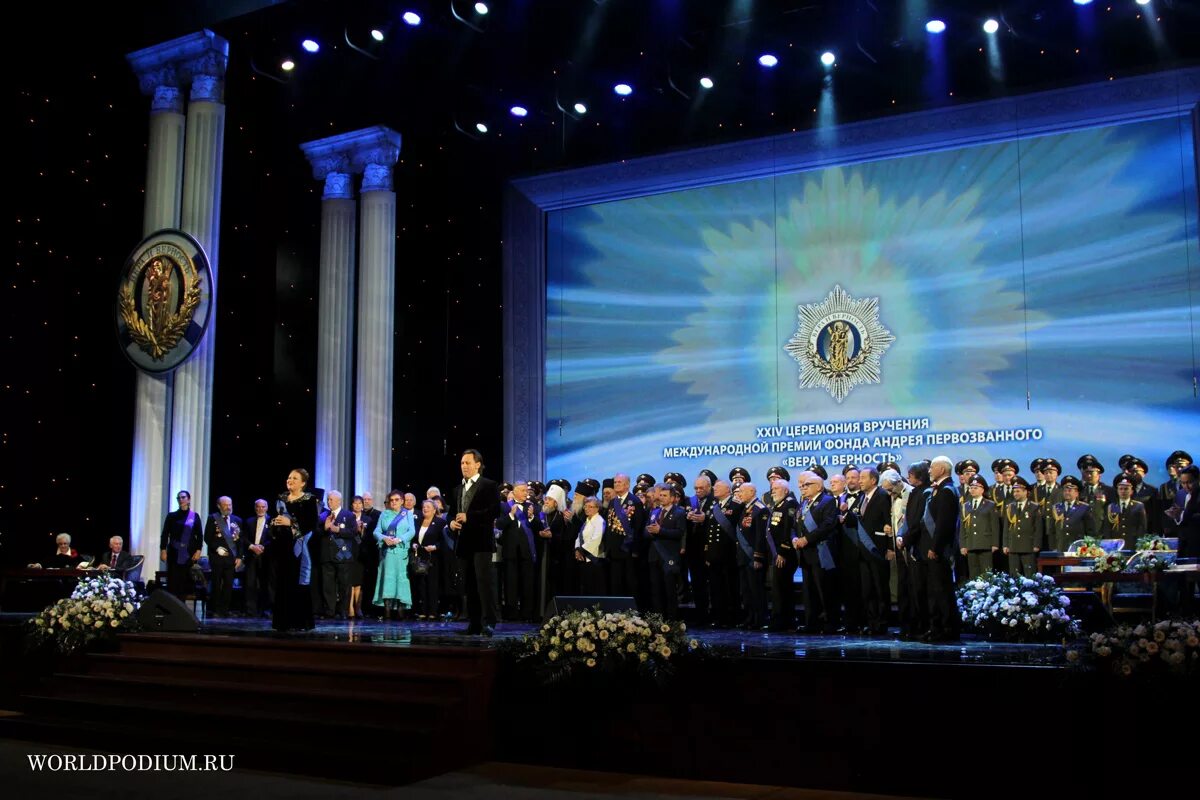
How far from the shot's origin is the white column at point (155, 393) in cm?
1357

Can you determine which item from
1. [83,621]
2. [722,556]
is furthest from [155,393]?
[722,556]

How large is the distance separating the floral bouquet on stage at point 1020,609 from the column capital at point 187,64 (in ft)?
34.7

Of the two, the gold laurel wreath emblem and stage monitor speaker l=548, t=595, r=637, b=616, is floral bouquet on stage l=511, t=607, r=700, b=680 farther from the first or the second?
the gold laurel wreath emblem

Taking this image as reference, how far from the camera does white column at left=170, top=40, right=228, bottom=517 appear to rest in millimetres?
13570

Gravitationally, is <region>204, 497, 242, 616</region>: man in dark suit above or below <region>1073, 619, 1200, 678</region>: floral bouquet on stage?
above

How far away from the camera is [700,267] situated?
1473cm

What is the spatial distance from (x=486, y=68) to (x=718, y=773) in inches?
350

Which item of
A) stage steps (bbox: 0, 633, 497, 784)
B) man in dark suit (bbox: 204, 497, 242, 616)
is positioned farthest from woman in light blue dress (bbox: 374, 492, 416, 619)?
stage steps (bbox: 0, 633, 497, 784)

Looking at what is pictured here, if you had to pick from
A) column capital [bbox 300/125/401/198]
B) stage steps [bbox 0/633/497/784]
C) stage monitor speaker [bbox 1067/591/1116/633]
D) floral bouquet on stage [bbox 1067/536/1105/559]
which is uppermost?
column capital [bbox 300/125/401/198]

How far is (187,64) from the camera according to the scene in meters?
14.0

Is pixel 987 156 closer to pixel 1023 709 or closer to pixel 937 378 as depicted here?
pixel 937 378

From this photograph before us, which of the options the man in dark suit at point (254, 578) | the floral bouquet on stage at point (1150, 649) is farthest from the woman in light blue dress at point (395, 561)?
the floral bouquet on stage at point (1150, 649)

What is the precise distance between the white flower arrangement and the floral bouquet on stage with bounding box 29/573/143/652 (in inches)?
252

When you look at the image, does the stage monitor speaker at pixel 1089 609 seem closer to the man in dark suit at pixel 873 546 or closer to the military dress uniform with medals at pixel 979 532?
the military dress uniform with medals at pixel 979 532
